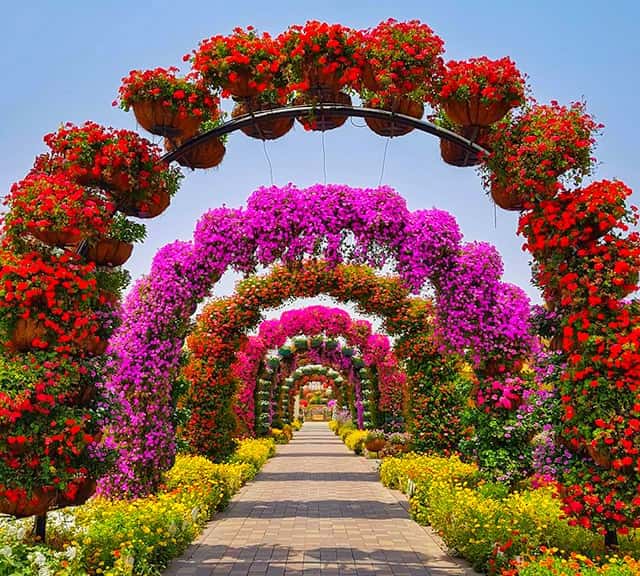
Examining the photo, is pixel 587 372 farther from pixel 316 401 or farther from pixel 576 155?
pixel 316 401

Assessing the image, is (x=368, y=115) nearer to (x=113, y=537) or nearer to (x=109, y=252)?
(x=109, y=252)

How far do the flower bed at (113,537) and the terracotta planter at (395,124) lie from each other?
13.1ft

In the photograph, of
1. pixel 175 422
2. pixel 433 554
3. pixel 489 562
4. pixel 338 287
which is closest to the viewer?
pixel 489 562

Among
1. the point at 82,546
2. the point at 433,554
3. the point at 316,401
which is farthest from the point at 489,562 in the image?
the point at 316,401

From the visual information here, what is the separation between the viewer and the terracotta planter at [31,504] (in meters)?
5.24

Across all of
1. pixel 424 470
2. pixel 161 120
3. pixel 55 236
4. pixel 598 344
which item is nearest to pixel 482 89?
pixel 598 344

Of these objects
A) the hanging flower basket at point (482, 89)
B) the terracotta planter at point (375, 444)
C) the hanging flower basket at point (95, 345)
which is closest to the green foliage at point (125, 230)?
the hanging flower basket at point (95, 345)

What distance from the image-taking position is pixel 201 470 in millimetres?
10773

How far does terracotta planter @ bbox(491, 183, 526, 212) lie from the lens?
5809 millimetres

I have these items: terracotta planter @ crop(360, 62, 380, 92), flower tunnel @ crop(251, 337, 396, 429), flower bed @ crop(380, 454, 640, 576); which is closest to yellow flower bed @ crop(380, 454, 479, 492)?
flower bed @ crop(380, 454, 640, 576)

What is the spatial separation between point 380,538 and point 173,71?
5.59 m

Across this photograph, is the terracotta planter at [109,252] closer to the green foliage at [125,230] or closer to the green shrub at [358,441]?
the green foliage at [125,230]

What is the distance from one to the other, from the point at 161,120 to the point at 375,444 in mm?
15858

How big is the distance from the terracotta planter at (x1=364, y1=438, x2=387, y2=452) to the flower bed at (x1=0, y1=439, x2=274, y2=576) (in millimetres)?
11491
